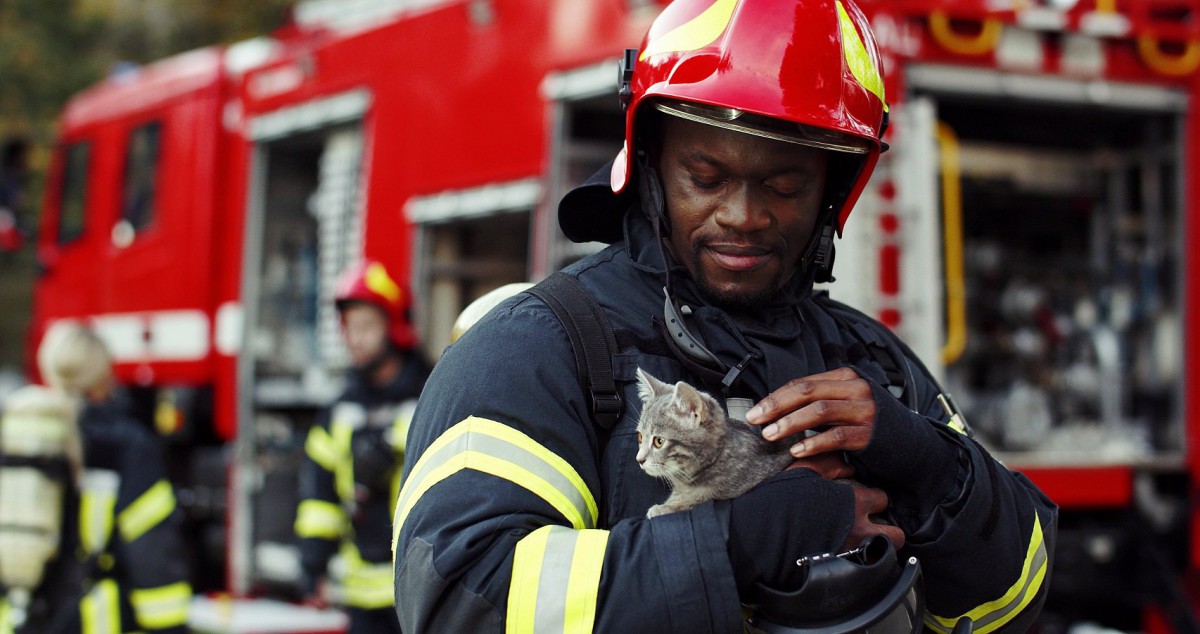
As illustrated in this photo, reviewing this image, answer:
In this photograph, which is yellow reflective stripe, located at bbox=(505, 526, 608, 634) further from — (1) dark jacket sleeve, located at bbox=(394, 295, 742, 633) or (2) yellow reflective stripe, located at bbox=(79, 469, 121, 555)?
(2) yellow reflective stripe, located at bbox=(79, 469, 121, 555)

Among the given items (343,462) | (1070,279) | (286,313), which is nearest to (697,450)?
(343,462)

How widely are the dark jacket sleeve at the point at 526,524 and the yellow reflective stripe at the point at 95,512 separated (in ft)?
8.77

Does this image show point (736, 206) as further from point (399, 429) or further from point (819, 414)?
point (399, 429)

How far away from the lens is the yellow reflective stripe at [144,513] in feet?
12.8

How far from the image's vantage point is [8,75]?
17141mm

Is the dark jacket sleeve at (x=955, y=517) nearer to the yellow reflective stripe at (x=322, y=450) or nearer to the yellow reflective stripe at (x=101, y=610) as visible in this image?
the yellow reflective stripe at (x=101, y=610)

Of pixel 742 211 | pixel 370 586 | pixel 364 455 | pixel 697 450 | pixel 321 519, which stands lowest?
pixel 370 586

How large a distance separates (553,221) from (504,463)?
9.87 feet

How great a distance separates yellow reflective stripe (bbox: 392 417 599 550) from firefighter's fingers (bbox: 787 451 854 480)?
0.92ft

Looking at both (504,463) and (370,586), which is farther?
(370,586)

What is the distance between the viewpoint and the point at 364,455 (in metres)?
4.25

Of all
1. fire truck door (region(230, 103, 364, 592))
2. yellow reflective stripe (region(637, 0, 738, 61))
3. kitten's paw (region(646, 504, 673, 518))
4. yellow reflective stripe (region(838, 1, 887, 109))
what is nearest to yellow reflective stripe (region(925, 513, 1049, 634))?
kitten's paw (region(646, 504, 673, 518))

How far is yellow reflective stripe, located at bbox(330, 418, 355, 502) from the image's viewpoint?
439 centimetres

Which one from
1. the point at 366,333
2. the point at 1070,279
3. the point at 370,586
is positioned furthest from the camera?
the point at 1070,279
